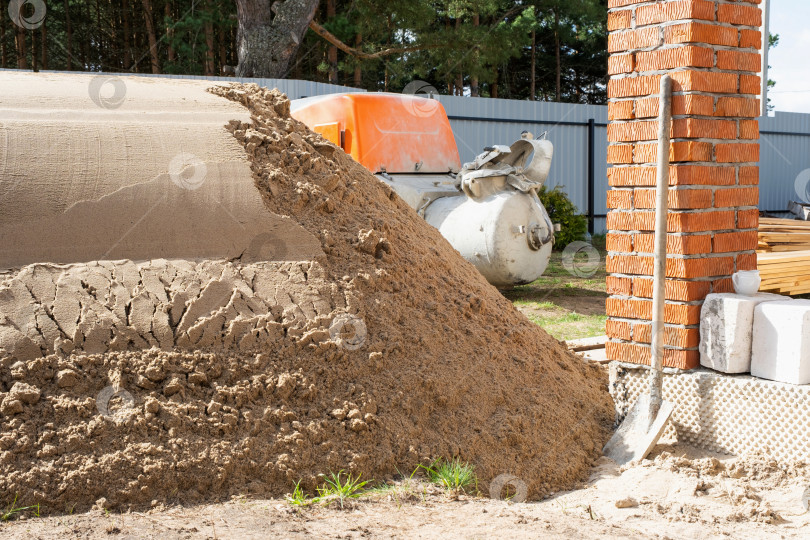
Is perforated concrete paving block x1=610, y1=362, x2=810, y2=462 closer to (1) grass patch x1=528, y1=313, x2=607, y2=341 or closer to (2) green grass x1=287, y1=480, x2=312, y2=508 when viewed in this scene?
(2) green grass x1=287, y1=480, x2=312, y2=508

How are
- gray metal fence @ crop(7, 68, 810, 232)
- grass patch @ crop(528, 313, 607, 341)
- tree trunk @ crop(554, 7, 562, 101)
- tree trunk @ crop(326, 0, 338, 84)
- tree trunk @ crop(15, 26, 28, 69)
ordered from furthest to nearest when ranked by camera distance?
1. tree trunk @ crop(554, 7, 562, 101)
2. tree trunk @ crop(15, 26, 28, 69)
3. tree trunk @ crop(326, 0, 338, 84)
4. gray metal fence @ crop(7, 68, 810, 232)
5. grass patch @ crop(528, 313, 607, 341)

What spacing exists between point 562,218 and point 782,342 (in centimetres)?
866

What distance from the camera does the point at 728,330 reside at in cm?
317

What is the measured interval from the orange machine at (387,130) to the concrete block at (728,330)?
462 cm

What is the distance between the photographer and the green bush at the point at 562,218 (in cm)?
1157

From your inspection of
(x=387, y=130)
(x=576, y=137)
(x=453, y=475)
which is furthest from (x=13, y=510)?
(x=576, y=137)

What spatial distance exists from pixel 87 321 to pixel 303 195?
43.9 inches

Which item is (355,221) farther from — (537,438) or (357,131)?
(357,131)

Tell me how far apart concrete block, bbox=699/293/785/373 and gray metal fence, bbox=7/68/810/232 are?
9.31 m

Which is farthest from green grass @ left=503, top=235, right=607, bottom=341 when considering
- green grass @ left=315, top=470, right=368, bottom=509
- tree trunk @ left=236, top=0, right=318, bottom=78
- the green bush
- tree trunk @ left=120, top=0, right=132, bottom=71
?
tree trunk @ left=120, top=0, right=132, bottom=71

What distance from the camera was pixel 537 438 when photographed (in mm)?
3105

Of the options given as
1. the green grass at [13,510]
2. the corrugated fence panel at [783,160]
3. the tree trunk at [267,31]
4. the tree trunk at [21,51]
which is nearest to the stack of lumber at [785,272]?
the green grass at [13,510]

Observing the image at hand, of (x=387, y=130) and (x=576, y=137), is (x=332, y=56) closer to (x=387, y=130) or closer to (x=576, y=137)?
(x=576, y=137)

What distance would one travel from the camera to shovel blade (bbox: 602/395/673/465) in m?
3.15
